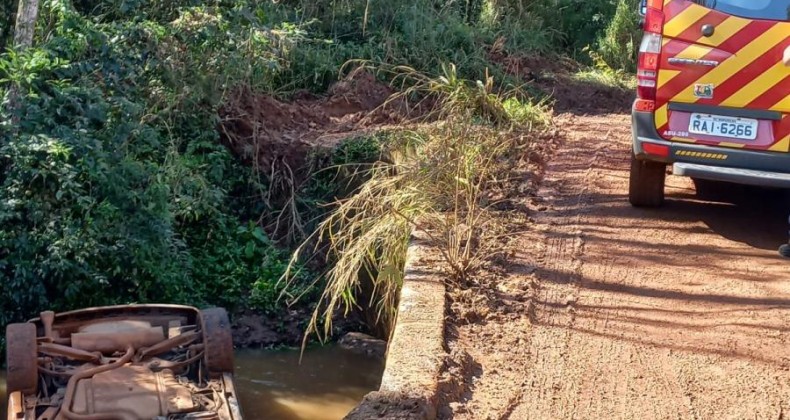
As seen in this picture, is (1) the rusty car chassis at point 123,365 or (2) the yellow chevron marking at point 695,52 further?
(2) the yellow chevron marking at point 695,52

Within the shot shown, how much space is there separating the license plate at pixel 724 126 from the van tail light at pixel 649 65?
1.14ft

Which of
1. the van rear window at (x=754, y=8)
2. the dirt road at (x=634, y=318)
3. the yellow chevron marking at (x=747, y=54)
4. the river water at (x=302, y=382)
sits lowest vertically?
the river water at (x=302, y=382)

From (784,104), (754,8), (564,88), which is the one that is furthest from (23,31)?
(564,88)

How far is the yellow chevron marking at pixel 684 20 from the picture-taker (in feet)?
22.4

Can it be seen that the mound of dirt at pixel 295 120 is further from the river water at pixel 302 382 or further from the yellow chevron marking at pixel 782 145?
the yellow chevron marking at pixel 782 145

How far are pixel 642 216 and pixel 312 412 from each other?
318 centimetres

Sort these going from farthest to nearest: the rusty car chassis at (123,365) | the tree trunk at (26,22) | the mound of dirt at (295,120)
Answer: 1. the mound of dirt at (295,120)
2. the tree trunk at (26,22)
3. the rusty car chassis at (123,365)

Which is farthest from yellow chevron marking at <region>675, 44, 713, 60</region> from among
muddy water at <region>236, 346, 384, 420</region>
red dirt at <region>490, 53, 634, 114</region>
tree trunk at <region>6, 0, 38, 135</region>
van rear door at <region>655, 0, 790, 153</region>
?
red dirt at <region>490, 53, 634, 114</region>

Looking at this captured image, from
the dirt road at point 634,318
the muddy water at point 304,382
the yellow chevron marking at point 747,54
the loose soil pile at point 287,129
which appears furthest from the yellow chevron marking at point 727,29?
the loose soil pile at point 287,129

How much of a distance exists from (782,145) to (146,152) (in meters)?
6.32

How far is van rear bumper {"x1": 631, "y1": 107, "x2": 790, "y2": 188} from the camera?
6859 mm

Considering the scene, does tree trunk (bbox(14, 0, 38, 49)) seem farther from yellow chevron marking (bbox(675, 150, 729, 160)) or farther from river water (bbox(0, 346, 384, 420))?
yellow chevron marking (bbox(675, 150, 729, 160))

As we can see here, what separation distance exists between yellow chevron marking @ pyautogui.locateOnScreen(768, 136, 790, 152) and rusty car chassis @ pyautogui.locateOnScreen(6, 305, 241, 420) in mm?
3870

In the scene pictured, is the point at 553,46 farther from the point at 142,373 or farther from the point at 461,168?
the point at 142,373
